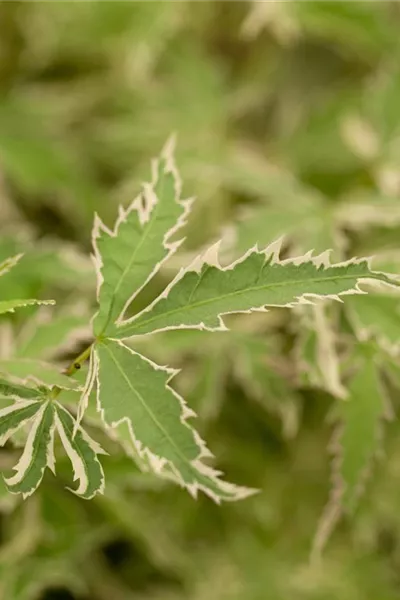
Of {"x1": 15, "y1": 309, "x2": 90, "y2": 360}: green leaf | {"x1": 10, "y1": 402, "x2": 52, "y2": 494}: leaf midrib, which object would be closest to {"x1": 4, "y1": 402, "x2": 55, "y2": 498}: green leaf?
{"x1": 10, "y1": 402, "x2": 52, "y2": 494}: leaf midrib

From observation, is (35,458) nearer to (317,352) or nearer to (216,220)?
(317,352)

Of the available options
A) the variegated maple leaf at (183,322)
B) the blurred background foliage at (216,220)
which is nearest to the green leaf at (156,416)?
the variegated maple leaf at (183,322)

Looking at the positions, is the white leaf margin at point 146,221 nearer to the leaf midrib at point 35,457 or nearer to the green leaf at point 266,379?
the leaf midrib at point 35,457

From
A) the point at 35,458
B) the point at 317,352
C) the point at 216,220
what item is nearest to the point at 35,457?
the point at 35,458

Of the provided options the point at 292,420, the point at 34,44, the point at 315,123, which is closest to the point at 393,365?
the point at 292,420

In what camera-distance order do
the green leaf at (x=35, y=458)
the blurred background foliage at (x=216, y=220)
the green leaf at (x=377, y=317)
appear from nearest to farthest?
the green leaf at (x=35, y=458), the green leaf at (x=377, y=317), the blurred background foliage at (x=216, y=220)

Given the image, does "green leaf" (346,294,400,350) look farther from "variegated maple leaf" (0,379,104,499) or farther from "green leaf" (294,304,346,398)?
"variegated maple leaf" (0,379,104,499)
